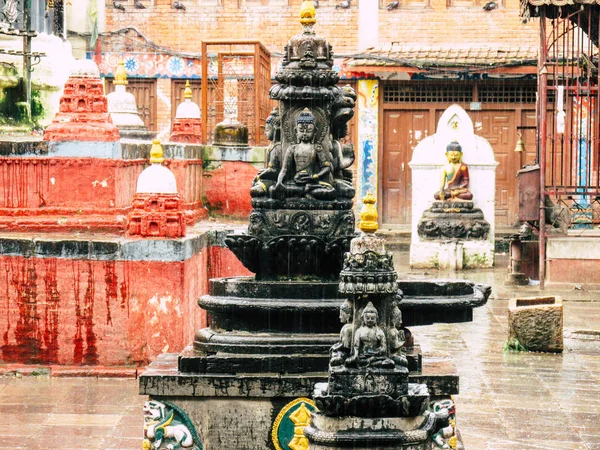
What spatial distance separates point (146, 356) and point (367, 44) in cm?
1533

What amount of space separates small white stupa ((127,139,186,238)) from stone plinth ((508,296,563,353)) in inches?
143

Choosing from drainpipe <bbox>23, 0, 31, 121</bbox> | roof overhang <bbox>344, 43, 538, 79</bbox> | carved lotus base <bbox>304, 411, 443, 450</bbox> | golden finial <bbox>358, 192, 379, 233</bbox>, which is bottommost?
carved lotus base <bbox>304, 411, 443, 450</bbox>

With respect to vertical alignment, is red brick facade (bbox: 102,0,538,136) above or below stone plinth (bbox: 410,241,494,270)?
above

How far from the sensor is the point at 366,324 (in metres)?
6.64

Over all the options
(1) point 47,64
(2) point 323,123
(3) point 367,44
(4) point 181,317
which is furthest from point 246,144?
(3) point 367,44

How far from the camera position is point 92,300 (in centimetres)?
1201

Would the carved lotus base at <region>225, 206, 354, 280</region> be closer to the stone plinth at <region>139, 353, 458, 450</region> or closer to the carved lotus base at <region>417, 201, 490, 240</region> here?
the stone plinth at <region>139, 353, 458, 450</region>

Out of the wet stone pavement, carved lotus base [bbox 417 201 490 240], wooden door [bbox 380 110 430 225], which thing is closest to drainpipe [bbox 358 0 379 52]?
wooden door [bbox 380 110 430 225]

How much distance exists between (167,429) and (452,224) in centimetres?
1410

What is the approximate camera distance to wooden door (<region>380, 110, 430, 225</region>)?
25844mm

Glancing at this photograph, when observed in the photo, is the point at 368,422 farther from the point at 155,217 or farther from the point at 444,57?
the point at 444,57

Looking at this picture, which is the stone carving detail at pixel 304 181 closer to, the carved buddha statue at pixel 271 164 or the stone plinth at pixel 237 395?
the carved buddha statue at pixel 271 164

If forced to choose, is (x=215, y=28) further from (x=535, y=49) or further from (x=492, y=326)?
(x=492, y=326)

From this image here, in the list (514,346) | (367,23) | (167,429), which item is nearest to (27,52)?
(514,346)
